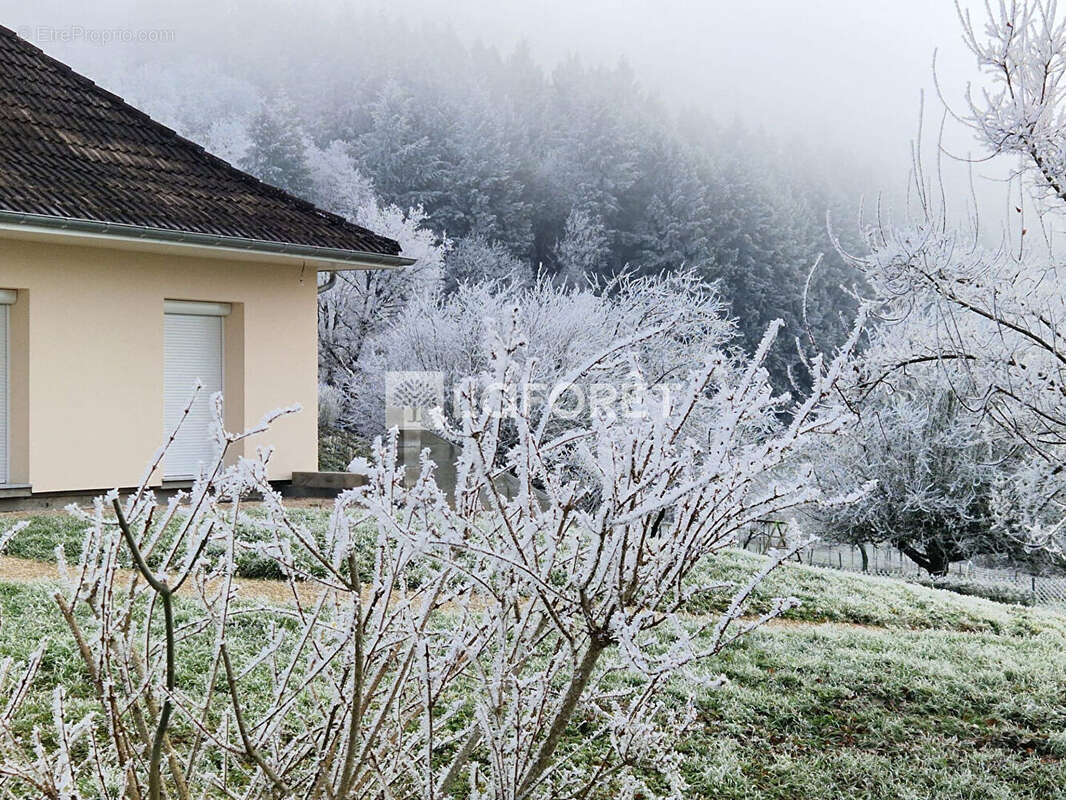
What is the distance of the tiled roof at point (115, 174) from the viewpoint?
1105 cm

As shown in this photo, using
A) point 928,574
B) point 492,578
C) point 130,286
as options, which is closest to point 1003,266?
point 492,578

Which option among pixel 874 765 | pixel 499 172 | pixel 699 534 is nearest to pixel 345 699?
pixel 699 534

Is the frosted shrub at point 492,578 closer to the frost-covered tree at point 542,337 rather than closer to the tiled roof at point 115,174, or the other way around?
the tiled roof at point 115,174

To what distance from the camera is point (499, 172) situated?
5059 centimetres

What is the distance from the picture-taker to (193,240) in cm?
1157

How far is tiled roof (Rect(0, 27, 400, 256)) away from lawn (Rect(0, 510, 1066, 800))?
3.21m

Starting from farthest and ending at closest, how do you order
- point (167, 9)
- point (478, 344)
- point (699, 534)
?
point (167, 9)
point (478, 344)
point (699, 534)

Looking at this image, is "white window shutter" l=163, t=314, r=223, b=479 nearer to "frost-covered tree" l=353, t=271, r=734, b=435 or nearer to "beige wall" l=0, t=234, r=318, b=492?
"beige wall" l=0, t=234, r=318, b=492

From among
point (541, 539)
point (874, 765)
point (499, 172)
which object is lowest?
point (874, 765)

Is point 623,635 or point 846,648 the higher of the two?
point 623,635

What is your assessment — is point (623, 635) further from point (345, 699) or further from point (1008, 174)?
point (1008, 174)

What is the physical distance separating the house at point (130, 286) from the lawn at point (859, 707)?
2341 millimetres

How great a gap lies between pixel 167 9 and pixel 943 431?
203 ft

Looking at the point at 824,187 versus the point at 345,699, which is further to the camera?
the point at 824,187
